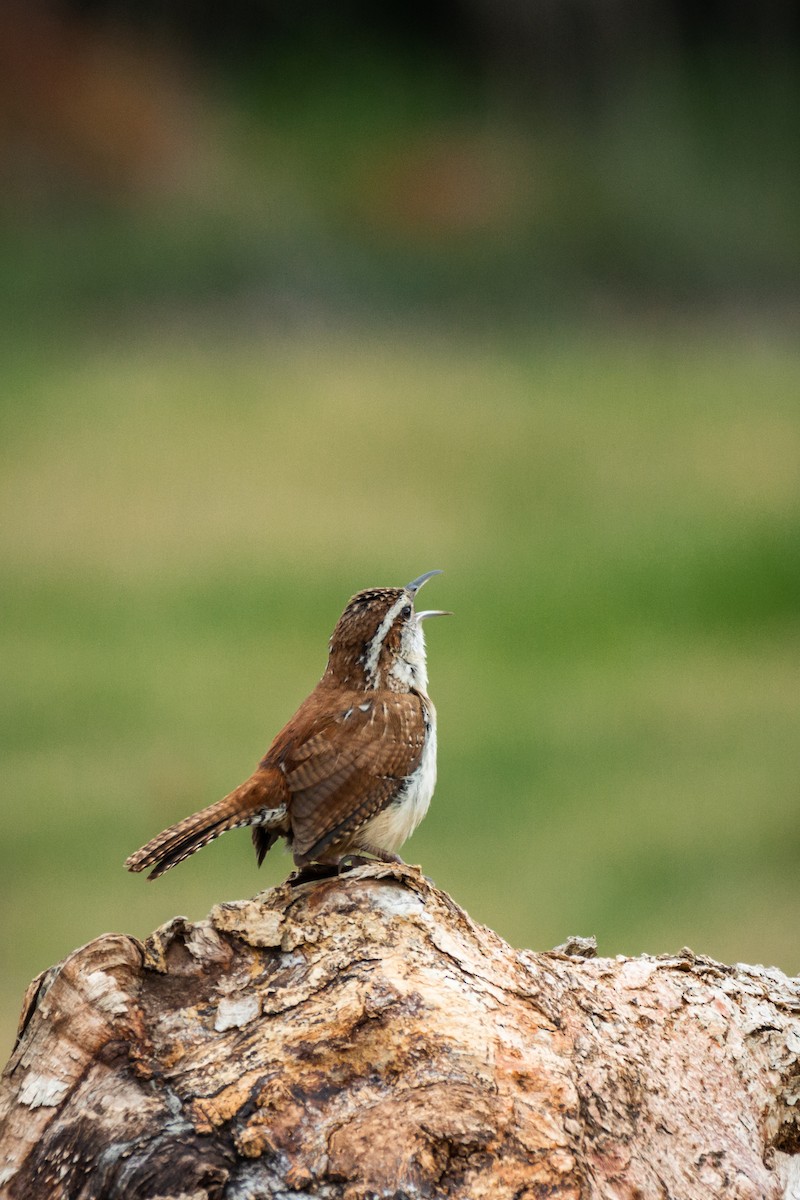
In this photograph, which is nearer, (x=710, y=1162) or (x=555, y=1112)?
(x=555, y=1112)

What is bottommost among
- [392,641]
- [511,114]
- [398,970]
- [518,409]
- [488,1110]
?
[488,1110]

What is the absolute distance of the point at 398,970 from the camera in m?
2.41

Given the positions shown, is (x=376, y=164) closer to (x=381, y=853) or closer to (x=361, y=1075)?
(x=381, y=853)

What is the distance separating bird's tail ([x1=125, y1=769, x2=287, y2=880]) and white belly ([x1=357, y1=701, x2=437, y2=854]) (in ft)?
0.67

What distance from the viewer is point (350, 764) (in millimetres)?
3041

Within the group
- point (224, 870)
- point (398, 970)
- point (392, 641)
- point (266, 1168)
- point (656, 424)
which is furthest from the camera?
point (656, 424)

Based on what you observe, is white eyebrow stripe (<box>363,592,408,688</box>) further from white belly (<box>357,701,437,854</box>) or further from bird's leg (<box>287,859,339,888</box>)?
bird's leg (<box>287,859,339,888</box>)

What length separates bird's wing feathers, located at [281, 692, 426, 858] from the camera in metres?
2.94

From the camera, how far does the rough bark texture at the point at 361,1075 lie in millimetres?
2211

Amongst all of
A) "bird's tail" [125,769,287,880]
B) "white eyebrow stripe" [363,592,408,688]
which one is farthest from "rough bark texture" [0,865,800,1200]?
"white eyebrow stripe" [363,592,408,688]

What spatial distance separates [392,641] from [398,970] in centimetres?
111

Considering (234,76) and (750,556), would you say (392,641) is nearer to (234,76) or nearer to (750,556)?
(750,556)

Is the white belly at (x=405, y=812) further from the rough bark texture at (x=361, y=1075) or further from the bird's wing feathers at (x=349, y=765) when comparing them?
the rough bark texture at (x=361, y=1075)

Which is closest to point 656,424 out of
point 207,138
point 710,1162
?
point 207,138
